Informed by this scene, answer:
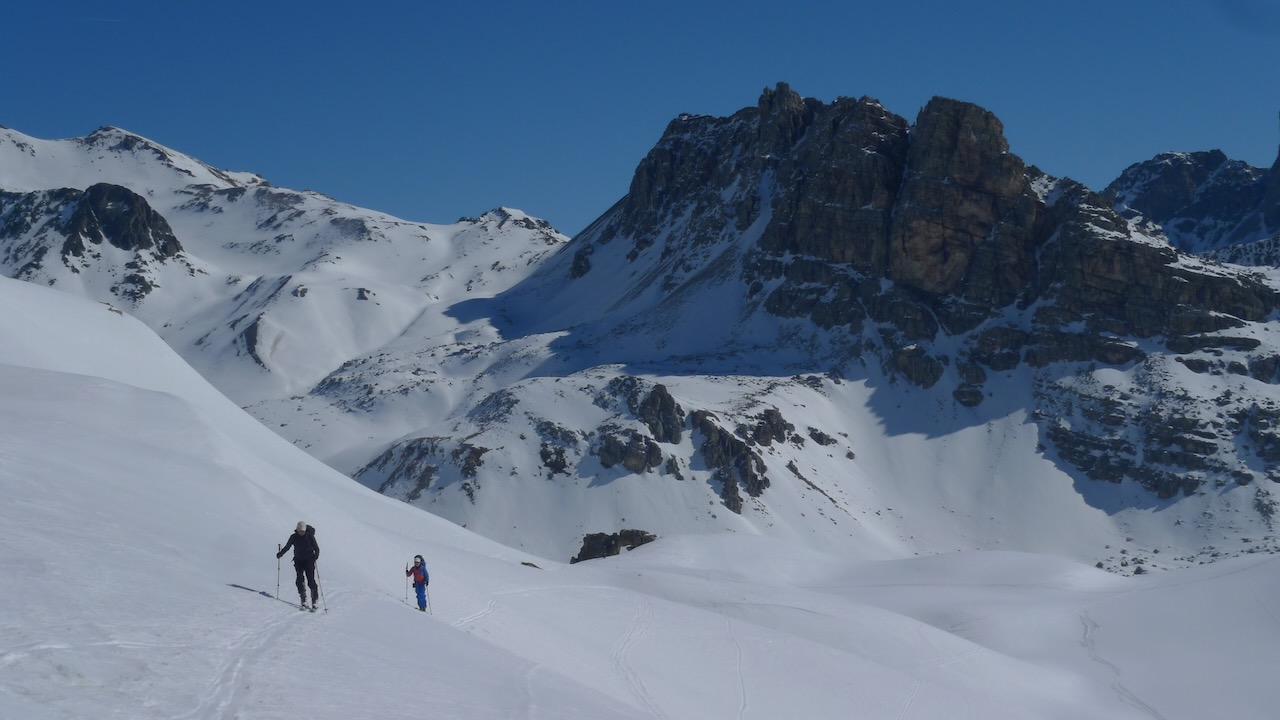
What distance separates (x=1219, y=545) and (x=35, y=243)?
16818cm

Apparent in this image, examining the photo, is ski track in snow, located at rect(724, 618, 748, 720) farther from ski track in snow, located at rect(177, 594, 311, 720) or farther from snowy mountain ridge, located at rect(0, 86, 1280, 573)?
snowy mountain ridge, located at rect(0, 86, 1280, 573)

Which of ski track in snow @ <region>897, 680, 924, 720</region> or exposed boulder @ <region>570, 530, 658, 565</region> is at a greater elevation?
exposed boulder @ <region>570, 530, 658, 565</region>

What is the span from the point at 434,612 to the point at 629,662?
4.58 meters

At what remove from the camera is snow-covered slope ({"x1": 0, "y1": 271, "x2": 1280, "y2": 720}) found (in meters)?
12.1

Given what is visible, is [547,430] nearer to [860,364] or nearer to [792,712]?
[860,364]

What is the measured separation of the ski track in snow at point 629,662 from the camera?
20.6 metres

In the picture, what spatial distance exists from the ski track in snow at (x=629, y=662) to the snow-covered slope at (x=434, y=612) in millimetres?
126

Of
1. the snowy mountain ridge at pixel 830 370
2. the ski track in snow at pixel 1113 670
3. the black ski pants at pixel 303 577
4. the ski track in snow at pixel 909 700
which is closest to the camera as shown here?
the black ski pants at pixel 303 577

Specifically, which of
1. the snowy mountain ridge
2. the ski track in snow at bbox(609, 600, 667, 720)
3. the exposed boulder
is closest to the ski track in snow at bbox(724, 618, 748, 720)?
the ski track in snow at bbox(609, 600, 667, 720)

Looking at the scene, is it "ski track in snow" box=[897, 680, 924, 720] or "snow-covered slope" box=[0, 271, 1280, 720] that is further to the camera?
"ski track in snow" box=[897, 680, 924, 720]

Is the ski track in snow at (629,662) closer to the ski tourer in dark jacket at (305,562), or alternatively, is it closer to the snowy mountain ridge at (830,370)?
the ski tourer in dark jacket at (305,562)

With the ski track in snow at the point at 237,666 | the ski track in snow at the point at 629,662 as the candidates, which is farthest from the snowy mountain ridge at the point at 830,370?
the ski track in snow at the point at 237,666

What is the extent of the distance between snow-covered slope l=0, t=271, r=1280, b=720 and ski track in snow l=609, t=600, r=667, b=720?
126 mm

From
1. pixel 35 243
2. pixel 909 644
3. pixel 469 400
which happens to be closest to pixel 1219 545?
pixel 909 644
